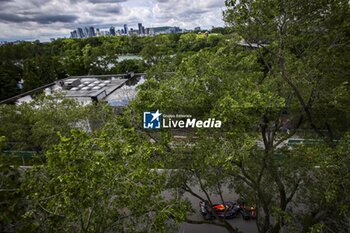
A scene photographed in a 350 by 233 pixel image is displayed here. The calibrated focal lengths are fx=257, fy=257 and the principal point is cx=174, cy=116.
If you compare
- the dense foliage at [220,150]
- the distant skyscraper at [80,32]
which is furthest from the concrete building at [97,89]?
the distant skyscraper at [80,32]

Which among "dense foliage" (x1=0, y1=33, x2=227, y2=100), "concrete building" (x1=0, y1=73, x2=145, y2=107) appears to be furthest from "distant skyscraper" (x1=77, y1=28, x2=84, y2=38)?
"concrete building" (x1=0, y1=73, x2=145, y2=107)

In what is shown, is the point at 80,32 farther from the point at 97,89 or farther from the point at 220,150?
the point at 220,150

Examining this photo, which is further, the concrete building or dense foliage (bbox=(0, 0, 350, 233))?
the concrete building

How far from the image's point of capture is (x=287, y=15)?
275 inches

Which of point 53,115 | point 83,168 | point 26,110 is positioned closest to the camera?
point 83,168

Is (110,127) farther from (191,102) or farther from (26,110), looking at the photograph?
(26,110)

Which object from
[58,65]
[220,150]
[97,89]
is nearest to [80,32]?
[58,65]

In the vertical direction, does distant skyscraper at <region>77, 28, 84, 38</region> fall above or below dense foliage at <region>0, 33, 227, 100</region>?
above

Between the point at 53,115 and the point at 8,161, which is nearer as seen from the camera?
the point at 8,161

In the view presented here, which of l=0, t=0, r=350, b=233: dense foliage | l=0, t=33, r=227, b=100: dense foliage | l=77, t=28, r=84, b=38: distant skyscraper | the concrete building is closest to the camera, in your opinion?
l=0, t=0, r=350, b=233: dense foliage

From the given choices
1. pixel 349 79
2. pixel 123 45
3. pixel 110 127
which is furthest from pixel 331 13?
pixel 123 45

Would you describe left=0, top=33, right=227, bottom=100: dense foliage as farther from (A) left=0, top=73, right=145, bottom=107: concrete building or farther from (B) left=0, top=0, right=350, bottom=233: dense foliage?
(B) left=0, top=0, right=350, bottom=233: dense foliage

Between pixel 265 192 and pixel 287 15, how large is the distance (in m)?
5.51

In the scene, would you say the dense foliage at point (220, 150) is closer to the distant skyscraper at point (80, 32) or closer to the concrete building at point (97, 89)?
the concrete building at point (97, 89)
